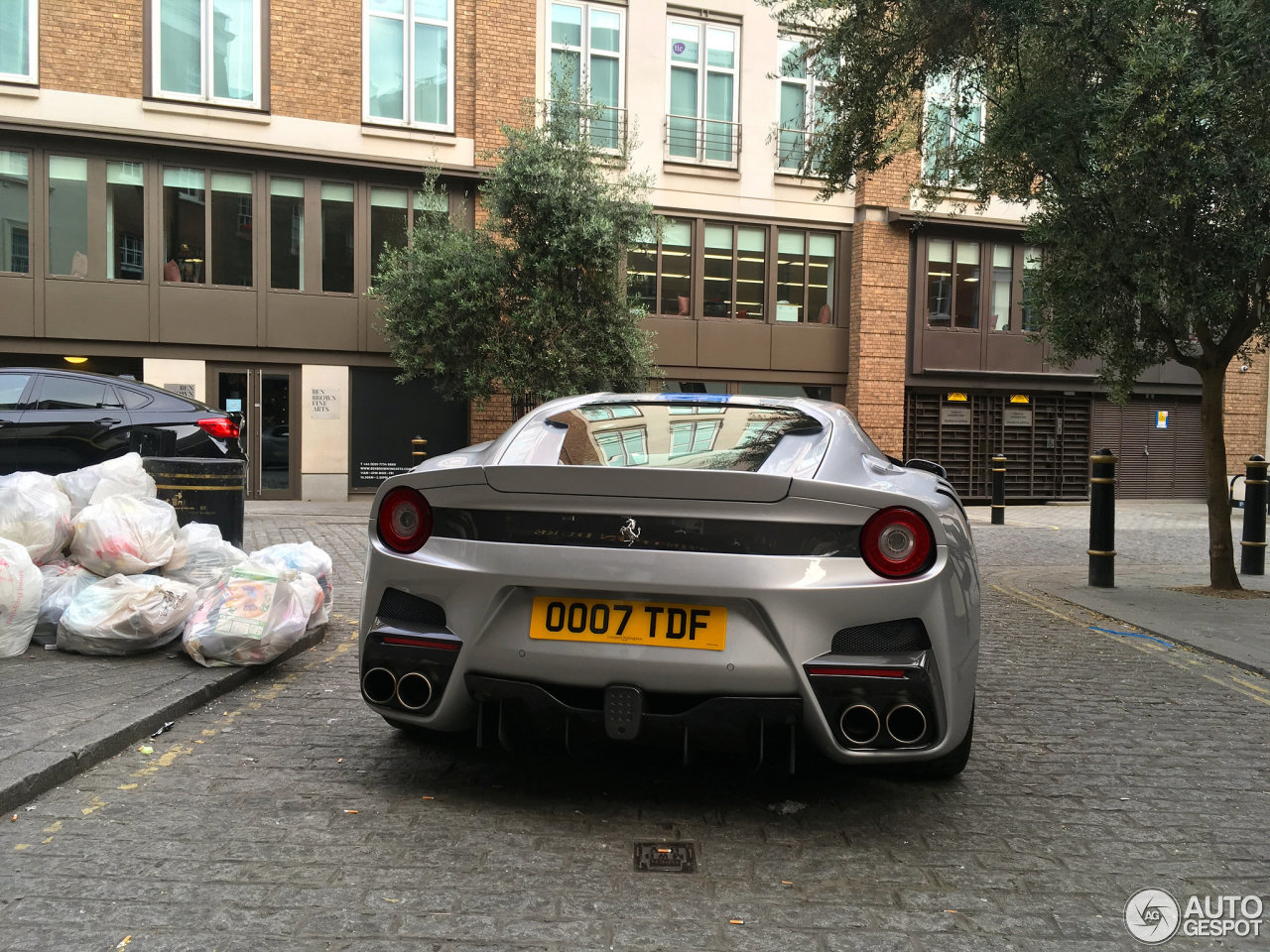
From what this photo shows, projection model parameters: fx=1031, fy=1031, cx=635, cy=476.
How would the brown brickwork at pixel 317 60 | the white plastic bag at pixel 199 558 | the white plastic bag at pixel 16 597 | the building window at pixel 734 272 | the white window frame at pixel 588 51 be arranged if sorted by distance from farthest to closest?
the building window at pixel 734 272 → the white window frame at pixel 588 51 → the brown brickwork at pixel 317 60 → the white plastic bag at pixel 199 558 → the white plastic bag at pixel 16 597

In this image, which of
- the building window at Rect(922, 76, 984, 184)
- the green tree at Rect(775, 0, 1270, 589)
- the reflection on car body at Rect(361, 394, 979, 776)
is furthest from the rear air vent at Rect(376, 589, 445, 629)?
the building window at Rect(922, 76, 984, 184)

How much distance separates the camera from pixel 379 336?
1909cm

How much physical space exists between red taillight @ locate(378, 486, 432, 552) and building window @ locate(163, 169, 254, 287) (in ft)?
54.9

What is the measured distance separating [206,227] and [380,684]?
17.2 meters

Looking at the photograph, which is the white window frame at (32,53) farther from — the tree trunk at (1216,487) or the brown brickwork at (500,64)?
the tree trunk at (1216,487)

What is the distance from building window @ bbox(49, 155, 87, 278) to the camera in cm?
1759

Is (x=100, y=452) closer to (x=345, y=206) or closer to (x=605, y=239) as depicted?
(x=605, y=239)

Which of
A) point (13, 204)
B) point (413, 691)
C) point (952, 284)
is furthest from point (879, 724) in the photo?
point (952, 284)

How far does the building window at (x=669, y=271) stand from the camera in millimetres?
21297

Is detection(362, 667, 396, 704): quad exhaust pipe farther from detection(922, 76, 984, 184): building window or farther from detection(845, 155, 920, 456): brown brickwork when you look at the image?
detection(845, 155, 920, 456): brown brickwork

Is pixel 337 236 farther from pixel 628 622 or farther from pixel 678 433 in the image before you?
pixel 628 622

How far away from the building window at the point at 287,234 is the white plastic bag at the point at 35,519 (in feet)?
45.8

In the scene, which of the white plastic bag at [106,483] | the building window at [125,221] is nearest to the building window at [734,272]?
the building window at [125,221]

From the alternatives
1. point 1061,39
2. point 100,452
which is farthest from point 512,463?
point 100,452
